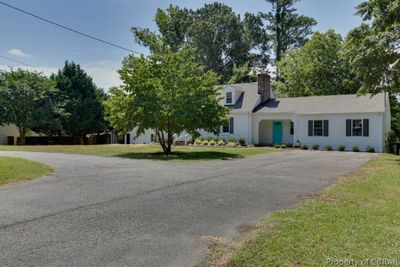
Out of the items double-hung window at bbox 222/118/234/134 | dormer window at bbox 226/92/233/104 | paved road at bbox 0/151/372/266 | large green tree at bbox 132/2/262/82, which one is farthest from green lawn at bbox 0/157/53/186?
large green tree at bbox 132/2/262/82

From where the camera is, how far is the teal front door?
30.0 m

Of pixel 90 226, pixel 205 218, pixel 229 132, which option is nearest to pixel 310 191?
pixel 205 218

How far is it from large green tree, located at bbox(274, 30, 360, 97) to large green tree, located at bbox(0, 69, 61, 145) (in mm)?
26845

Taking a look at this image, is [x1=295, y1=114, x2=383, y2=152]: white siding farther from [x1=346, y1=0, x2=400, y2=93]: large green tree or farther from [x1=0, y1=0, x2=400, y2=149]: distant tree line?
[x1=346, y1=0, x2=400, y2=93]: large green tree

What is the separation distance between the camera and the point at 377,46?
50.4ft

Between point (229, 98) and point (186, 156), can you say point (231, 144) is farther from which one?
point (186, 156)

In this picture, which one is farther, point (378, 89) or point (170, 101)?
point (170, 101)

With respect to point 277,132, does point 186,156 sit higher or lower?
lower

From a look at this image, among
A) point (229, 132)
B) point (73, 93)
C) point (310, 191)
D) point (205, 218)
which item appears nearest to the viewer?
point (205, 218)

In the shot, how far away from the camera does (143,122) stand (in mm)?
19469

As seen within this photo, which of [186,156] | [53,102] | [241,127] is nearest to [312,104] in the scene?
[241,127]

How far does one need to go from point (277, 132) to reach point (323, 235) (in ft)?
84.2

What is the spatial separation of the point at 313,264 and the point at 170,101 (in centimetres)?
1582

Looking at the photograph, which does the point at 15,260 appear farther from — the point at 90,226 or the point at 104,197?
the point at 104,197
